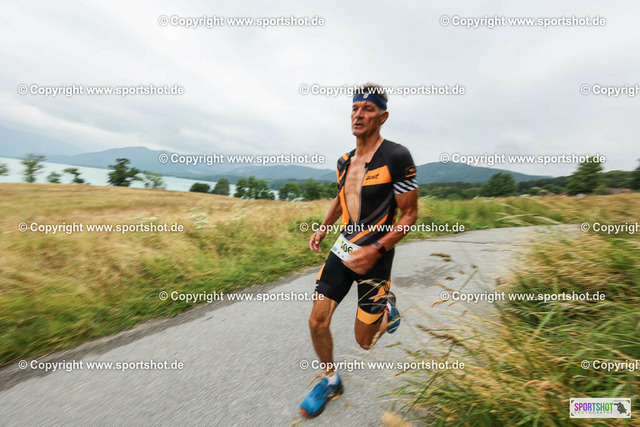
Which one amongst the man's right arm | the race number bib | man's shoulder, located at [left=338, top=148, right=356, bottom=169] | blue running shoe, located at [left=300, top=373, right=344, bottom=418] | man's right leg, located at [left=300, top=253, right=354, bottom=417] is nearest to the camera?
blue running shoe, located at [left=300, top=373, right=344, bottom=418]

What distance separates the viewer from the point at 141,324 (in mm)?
3678

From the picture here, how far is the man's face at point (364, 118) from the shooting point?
2354 mm

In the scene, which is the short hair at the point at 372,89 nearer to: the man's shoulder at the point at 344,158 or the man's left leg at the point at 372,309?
the man's shoulder at the point at 344,158

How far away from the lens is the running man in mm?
2236

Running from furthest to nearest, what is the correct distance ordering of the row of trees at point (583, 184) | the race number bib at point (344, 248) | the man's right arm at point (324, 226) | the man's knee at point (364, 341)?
the row of trees at point (583, 184) < the man's right arm at point (324, 226) < the man's knee at point (364, 341) < the race number bib at point (344, 248)

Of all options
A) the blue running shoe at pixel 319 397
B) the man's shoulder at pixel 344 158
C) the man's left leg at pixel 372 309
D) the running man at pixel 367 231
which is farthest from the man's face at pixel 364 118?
the blue running shoe at pixel 319 397

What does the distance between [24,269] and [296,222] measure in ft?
19.3

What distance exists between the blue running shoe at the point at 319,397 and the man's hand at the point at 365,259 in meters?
0.95

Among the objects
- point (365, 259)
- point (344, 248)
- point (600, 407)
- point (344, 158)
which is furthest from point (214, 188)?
point (600, 407)

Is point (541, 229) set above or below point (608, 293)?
above

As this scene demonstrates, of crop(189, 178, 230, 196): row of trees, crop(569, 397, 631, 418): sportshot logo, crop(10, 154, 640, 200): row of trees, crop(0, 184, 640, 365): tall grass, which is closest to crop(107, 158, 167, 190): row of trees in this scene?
crop(10, 154, 640, 200): row of trees

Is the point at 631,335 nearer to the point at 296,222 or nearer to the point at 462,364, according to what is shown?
the point at 462,364

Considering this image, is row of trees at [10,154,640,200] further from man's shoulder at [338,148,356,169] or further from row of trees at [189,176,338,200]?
man's shoulder at [338,148,356,169]

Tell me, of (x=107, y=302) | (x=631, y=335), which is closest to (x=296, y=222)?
(x=107, y=302)
